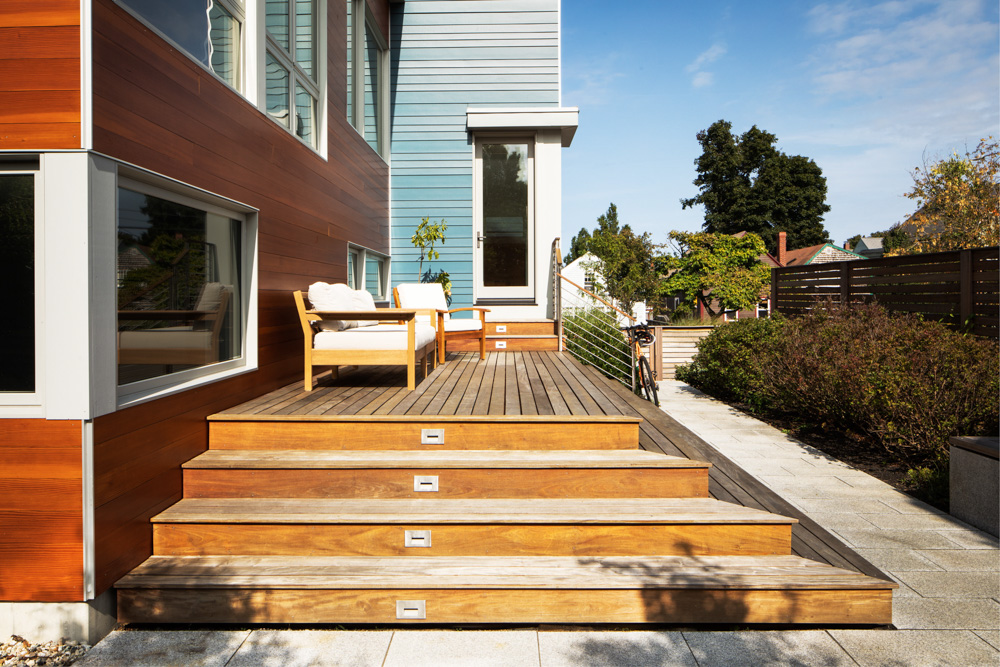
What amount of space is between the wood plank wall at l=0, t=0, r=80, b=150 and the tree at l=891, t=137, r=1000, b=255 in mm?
14898

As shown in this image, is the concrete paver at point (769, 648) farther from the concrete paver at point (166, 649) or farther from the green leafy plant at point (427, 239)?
the green leafy plant at point (427, 239)

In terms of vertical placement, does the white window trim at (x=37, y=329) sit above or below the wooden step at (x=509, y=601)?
above

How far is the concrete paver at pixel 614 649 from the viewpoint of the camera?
200 centimetres

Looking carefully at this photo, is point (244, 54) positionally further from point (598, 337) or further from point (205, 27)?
point (598, 337)

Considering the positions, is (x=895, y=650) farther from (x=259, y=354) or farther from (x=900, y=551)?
(x=259, y=354)

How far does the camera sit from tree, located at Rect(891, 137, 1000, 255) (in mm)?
12188

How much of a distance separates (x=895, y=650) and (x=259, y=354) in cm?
358

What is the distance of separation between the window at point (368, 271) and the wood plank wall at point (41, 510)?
3.89 meters

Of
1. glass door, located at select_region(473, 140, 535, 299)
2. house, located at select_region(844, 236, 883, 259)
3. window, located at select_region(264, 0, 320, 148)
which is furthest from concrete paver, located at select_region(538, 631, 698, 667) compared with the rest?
house, located at select_region(844, 236, 883, 259)

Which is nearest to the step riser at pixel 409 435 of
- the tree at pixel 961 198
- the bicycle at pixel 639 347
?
the bicycle at pixel 639 347

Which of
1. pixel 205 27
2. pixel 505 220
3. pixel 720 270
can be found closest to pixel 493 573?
pixel 205 27

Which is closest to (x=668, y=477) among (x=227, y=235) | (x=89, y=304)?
(x=89, y=304)

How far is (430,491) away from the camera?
9.03ft

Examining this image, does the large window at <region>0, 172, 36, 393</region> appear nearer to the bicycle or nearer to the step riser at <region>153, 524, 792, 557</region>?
the step riser at <region>153, 524, 792, 557</region>
